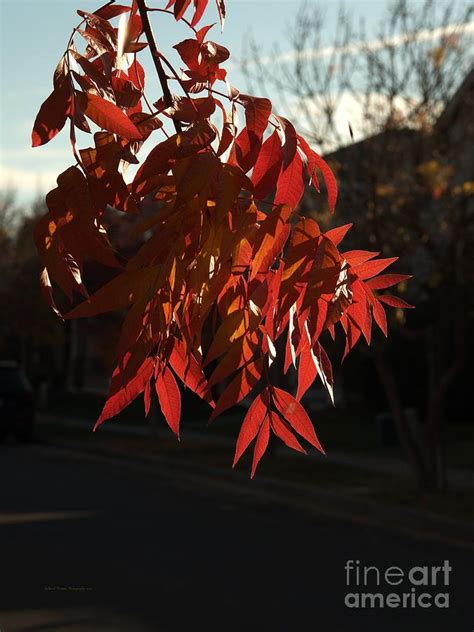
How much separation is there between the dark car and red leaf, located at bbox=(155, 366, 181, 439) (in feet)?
70.8

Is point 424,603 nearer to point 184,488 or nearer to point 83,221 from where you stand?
point 83,221

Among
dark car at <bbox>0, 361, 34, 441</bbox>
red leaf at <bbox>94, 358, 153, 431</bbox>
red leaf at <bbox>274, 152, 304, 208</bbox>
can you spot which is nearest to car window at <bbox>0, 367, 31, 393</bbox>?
dark car at <bbox>0, 361, 34, 441</bbox>

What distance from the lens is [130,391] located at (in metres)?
3.17

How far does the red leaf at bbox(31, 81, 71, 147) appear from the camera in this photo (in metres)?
3.01

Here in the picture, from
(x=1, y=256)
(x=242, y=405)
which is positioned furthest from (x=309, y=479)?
(x=1, y=256)

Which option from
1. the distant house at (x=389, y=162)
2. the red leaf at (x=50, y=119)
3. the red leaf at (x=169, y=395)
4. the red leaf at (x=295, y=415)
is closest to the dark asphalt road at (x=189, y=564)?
the distant house at (x=389, y=162)

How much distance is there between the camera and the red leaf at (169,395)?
3234 mm

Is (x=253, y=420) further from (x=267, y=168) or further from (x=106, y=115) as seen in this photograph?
(x=106, y=115)

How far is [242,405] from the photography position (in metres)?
32.2

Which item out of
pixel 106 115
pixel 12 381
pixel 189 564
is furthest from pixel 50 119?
pixel 12 381

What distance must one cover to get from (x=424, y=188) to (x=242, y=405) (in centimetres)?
1791

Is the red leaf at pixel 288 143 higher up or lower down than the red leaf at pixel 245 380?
higher up

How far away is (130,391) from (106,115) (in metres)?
0.69

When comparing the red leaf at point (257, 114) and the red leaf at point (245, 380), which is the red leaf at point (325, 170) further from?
the red leaf at point (245, 380)
